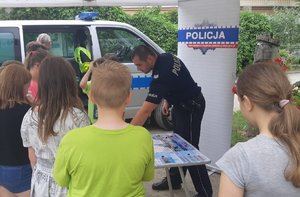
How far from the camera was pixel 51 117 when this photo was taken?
2.31m

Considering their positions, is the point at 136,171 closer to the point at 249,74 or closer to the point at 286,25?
the point at 249,74

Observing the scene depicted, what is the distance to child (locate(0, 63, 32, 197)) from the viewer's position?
2.77 meters

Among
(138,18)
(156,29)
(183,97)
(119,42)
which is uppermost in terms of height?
(138,18)

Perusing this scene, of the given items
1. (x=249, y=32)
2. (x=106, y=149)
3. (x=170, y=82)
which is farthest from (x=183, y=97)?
(x=249, y=32)

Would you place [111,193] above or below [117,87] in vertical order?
below

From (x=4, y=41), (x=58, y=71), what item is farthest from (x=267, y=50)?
(x=4, y=41)

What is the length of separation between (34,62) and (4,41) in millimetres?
2671

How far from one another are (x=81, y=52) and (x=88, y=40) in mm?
319

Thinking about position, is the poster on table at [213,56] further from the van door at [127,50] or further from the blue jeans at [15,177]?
the blue jeans at [15,177]

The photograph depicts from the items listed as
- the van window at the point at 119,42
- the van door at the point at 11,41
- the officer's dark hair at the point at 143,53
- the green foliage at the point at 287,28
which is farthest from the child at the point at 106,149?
the green foliage at the point at 287,28

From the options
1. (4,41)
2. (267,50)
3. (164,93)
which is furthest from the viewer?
(4,41)

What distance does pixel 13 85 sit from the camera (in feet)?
9.20

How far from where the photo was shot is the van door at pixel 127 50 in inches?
251

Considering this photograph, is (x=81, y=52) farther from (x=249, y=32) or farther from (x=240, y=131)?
(x=249, y=32)
